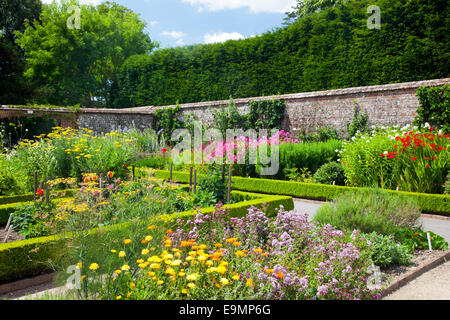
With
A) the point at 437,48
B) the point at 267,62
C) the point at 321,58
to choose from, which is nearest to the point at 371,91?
the point at 437,48

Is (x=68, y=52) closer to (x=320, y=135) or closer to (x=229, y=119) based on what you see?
(x=229, y=119)

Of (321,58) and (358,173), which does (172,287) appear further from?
(321,58)

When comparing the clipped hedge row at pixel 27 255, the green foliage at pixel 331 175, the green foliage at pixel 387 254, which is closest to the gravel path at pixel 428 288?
the green foliage at pixel 387 254

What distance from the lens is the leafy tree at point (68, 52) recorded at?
2106 centimetres

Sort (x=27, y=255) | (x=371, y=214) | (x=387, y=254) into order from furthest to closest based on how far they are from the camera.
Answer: (x=371, y=214), (x=387, y=254), (x=27, y=255)

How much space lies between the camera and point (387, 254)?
3936 mm

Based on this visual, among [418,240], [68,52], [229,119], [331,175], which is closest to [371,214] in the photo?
[418,240]

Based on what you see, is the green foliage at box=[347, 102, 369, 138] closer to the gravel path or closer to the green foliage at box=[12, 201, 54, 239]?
the gravel path

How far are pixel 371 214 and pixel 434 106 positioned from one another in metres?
6.04

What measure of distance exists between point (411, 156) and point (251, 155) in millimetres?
3998

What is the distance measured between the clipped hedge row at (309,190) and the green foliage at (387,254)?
2.68 m

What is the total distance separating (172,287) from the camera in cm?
249

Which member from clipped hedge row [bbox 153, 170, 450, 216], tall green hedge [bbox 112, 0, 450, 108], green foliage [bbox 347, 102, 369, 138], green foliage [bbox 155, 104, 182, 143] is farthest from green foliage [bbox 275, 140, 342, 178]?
green foliage [bbox 155, 104, 182, 143]

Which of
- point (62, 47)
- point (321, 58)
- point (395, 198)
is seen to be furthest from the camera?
point (62, 47)
